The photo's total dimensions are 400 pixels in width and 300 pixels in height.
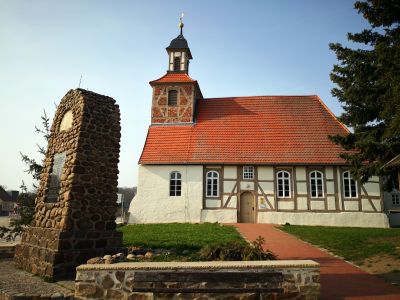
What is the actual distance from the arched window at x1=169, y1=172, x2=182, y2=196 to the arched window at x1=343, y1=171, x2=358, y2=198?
1067cm

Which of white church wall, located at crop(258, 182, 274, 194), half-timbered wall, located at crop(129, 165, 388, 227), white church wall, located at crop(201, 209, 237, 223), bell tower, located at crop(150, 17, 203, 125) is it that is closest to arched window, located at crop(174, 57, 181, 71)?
bell tower, located at crop(150, 17, 203, 125)

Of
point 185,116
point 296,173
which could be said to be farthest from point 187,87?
point 296,173

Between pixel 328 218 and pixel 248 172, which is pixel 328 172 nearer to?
pixel 328 218

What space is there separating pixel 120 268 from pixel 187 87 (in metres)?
19.3

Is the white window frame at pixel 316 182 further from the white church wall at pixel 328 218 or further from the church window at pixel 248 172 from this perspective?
the church window at pixel 248 172

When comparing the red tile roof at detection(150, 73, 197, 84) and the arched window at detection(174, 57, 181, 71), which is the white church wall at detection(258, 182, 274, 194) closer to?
the red tile roof at detection(150, 73, 197, 84)

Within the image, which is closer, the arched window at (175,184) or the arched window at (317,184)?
the arched window at (317,184)

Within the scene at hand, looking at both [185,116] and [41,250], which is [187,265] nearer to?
[41,250]

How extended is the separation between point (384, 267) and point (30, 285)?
857 cm

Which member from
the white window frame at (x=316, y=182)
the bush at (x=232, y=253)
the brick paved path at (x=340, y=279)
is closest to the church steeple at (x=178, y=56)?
the white window frame at (x=316, y=182)

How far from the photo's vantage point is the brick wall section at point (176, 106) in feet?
76.0

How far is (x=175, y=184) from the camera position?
2092cm

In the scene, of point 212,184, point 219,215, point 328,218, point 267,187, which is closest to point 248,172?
point 267,187

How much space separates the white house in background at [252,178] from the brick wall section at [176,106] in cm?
70
